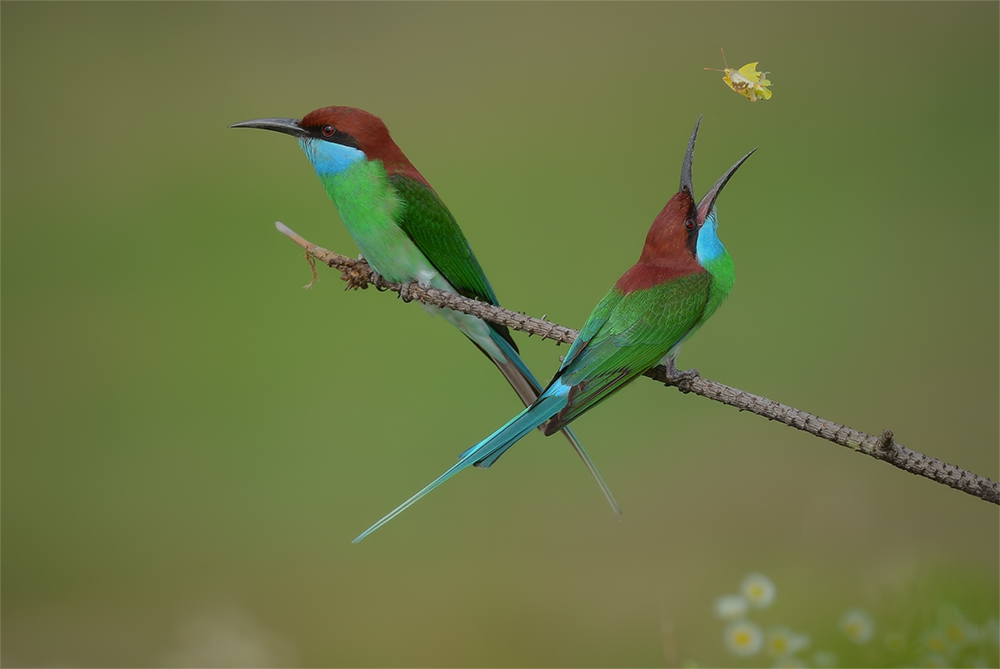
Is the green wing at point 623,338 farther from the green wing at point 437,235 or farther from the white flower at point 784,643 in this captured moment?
the white flower at point 784,643

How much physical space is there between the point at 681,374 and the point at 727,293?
0.46ft

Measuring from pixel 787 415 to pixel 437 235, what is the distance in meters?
0.64

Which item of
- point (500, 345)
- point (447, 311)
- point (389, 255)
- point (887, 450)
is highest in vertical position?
point (389, 255)

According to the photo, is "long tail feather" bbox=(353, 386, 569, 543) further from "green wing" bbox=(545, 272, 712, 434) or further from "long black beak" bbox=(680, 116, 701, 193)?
"long black beak" bbox=(680, 116, 701, 193)

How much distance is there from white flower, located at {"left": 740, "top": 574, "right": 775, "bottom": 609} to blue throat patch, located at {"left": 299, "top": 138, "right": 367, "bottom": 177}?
2.89ft

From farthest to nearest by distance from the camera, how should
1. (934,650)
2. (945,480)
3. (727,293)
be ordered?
(934,650) < (727,293) < (945,480)

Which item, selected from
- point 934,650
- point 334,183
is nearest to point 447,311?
point 334,183

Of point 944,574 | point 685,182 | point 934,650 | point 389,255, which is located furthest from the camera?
point 944,574

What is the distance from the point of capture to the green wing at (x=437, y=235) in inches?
51.0

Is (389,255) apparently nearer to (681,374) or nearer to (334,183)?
(334,183)

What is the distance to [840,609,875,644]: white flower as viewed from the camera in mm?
1308

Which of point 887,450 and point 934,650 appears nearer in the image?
point 887,450

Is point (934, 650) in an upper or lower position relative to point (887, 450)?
lower

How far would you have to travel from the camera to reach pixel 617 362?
976 millimetres
